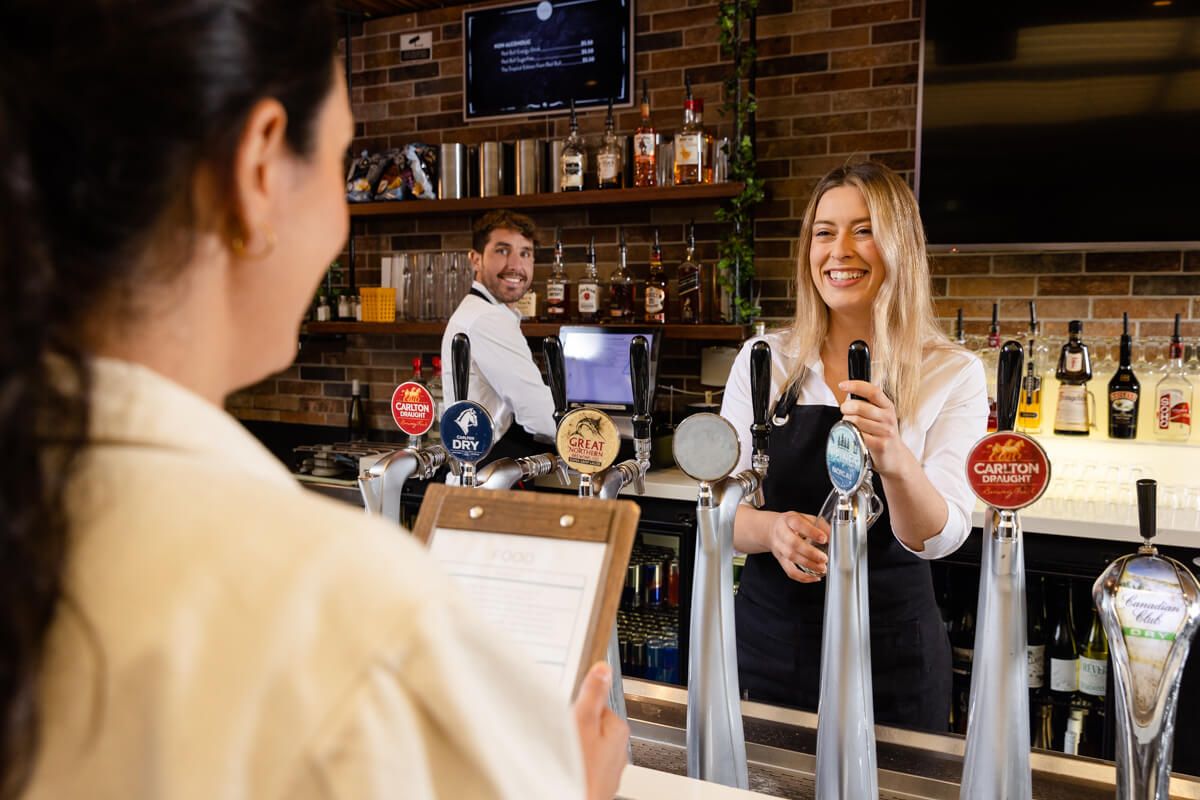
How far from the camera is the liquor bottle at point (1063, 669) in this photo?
7.95 feet

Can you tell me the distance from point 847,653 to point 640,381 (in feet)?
1.45

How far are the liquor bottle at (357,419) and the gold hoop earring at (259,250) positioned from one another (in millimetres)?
3725

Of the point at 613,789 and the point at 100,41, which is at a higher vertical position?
the point at 100,41

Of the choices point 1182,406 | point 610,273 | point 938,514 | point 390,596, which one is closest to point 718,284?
point 610,273

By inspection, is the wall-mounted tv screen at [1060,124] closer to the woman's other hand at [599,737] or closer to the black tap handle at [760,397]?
the black tap handle at [760,397]

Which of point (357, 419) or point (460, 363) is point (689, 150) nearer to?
point (357, 419)

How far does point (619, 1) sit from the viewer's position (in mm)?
3559

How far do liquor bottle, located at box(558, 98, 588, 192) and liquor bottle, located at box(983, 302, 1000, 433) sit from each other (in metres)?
1.53

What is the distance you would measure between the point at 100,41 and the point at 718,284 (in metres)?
2.99

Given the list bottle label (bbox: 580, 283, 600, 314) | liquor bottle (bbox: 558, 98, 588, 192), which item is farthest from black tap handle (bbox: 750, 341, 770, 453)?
liquor bottle (bbox: 558, 98, 588, 192)

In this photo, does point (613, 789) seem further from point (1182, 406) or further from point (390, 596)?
point (1182, 406)

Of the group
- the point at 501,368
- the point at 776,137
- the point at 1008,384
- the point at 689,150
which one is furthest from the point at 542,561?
the point at 776,137

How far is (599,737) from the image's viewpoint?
0.66 meters

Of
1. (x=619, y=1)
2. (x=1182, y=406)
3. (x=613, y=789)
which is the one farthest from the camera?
(x=619, y=1)
